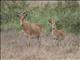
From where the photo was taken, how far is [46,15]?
1207 cm

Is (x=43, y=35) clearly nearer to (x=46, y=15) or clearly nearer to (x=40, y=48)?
(x=40, y=48)

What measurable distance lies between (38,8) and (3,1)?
1734 mm

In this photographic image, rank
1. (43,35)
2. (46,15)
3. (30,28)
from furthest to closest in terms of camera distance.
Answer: (46,15), (43,35), (30,28)

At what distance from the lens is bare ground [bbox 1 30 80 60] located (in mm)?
8438

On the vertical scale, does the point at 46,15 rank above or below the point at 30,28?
above

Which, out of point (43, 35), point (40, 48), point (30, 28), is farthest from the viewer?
point (43, 35)

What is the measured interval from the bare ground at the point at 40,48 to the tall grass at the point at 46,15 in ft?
2.95

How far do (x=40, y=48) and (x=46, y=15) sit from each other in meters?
3.17

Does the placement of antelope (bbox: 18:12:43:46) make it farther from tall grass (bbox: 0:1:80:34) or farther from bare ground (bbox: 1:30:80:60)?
tall grass (bbox: 0:1:80:34)

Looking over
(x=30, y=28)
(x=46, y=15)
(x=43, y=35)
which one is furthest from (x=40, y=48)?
(x=46, y=15)

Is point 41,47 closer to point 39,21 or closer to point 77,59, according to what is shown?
point 77,59

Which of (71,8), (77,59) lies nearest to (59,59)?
(77,59)

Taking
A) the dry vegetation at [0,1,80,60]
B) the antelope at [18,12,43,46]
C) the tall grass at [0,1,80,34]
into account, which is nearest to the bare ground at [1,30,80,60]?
the dry vegetation at [0,1,80,60]

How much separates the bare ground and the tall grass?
2.95ft
